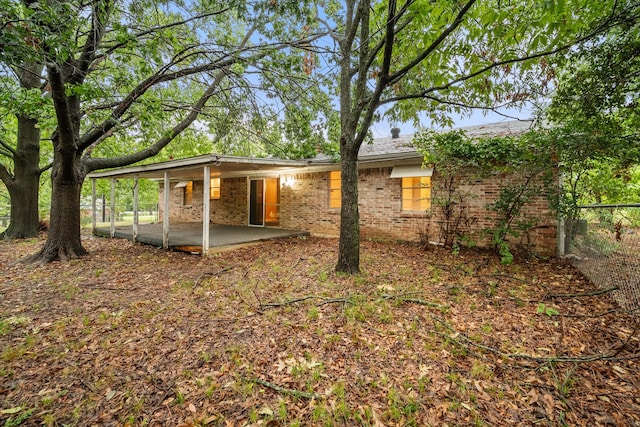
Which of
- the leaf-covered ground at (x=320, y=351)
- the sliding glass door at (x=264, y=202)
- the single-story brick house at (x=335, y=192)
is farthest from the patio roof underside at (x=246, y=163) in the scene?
the leaf-covered ground at (x=320, y=351)

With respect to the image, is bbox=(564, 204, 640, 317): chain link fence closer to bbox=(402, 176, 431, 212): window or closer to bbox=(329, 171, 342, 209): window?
bbox=(402, 176, 431, 212): window

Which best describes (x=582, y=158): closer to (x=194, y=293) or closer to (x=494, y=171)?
(x=494, y=171)

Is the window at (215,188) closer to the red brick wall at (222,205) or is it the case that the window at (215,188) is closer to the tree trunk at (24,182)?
the red brick wall at (222,205)

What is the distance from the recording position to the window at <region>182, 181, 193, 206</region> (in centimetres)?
1533

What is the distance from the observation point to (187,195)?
15.6 m

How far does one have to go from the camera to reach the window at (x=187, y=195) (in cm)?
1533

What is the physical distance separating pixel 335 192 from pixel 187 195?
9715 millimetres

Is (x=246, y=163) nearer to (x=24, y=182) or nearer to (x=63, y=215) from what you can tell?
(x=63, y=215)

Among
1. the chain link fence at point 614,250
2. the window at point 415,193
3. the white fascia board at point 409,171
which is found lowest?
the chain link fence at point 614,250

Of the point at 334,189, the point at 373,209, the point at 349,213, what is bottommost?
the point at 349,213

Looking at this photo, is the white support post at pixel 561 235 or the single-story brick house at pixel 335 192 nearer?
the white support post at pixel 561 235

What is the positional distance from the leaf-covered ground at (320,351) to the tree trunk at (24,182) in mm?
6579

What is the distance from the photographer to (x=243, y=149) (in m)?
8.73

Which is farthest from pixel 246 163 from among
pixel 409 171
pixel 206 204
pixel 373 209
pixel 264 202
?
pixel 264 202
